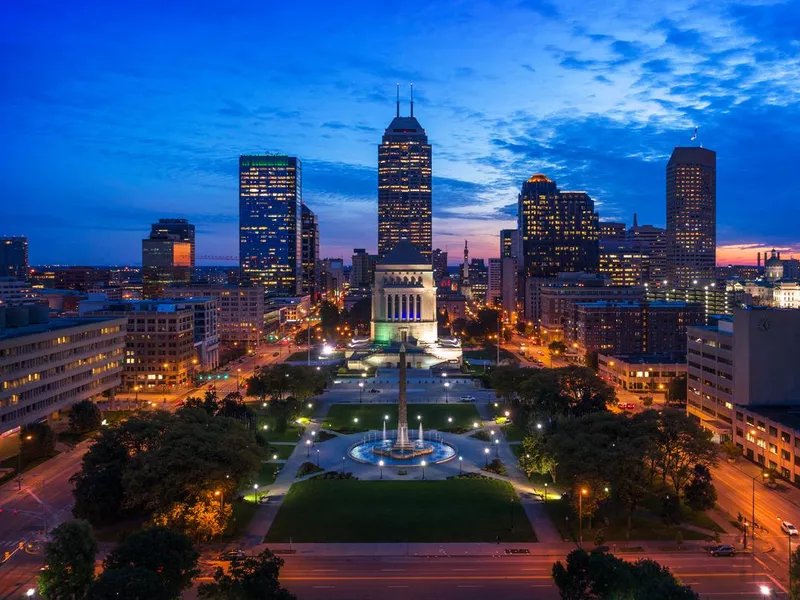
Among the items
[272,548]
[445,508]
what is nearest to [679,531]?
[445,508]

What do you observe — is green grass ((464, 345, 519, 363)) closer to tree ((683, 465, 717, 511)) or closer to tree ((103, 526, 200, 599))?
tree ((683, 465, 717, 511))

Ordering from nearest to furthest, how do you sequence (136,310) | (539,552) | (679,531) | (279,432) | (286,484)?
1. (539,552)
2. (679,531)
3. (286,484)
4. (279,432)
5. (136,310)

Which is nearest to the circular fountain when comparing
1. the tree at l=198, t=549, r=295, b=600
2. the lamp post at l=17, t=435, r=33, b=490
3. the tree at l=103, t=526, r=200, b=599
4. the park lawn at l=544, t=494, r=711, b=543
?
the park lawn at l=544, t=494, r=711, b=543

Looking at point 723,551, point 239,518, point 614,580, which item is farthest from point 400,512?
point 723,551

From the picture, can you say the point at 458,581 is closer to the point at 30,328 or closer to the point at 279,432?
the point at 279,432

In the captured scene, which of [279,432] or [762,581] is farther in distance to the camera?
[279,432]

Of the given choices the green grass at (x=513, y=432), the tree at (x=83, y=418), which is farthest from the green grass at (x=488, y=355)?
the tree at (x=83, y=418)

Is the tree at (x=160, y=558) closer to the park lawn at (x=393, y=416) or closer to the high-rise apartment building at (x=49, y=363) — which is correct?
the high-rise apartment building at (x=49, y=363)
